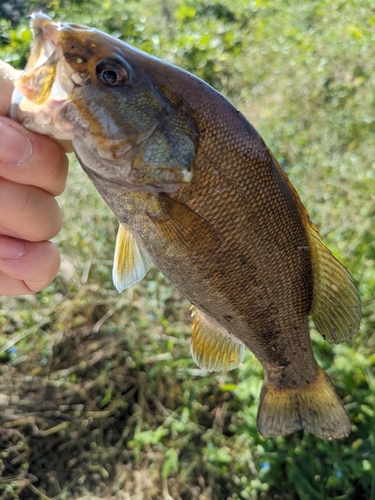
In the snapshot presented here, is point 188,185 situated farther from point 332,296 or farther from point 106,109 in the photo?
point 332,296

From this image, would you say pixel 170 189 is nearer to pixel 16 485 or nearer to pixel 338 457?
pixel 338 457

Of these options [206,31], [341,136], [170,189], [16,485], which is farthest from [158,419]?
[206,31]

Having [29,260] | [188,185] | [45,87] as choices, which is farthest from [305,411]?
[45,87]

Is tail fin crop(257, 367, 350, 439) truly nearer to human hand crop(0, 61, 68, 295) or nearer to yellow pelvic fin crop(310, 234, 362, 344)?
yellow pelvic fin crop(310, 234, 362, 344)

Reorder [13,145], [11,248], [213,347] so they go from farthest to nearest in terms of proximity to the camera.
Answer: [213,347]
[11,248]
[13,145]

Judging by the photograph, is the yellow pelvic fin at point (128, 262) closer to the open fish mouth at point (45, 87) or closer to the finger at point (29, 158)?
the finger at point (29, 158)

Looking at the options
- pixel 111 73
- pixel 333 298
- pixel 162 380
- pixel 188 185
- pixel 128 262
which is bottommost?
pixel 162 380

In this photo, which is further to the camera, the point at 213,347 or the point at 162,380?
the point at 162,380
